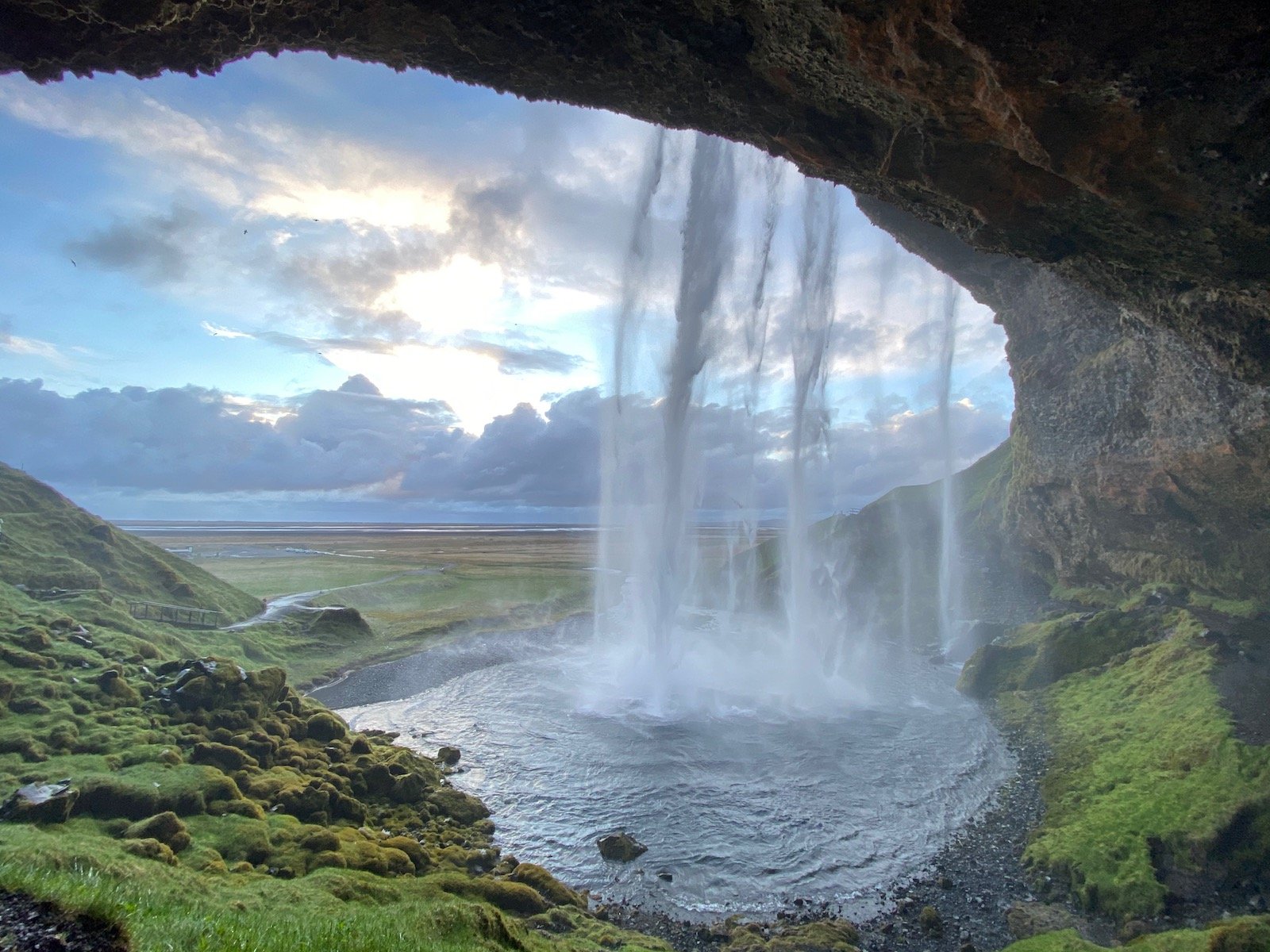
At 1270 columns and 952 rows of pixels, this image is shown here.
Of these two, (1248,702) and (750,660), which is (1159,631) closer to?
(1248,702)

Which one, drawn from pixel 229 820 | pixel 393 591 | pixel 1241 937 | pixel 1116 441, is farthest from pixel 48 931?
pixel 393 591

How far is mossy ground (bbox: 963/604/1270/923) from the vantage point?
16578mm

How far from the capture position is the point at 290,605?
186 ft

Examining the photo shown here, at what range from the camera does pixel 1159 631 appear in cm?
3131

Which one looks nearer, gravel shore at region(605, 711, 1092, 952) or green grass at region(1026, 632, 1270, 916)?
gravel shore at region(605, 711, 1092, 952)

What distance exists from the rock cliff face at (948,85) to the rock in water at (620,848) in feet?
69.2

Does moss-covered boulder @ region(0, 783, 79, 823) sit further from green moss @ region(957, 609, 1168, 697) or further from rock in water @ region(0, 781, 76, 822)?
green moss @ region(957, 609, 1168, 697)

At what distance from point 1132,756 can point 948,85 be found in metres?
24.7

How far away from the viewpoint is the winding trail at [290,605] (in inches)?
1914

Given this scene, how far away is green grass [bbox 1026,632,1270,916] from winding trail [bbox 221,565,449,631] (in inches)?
2000

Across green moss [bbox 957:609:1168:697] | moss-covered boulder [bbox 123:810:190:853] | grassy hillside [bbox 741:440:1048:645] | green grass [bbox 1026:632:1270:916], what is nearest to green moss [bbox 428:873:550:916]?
moss-covered boulder [bbox 123:810:190:853]

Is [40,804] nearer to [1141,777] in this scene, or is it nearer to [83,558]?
[1141,777]

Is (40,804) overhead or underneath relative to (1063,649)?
underneath

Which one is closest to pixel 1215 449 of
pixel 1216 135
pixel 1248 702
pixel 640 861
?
pixel 1248 702
